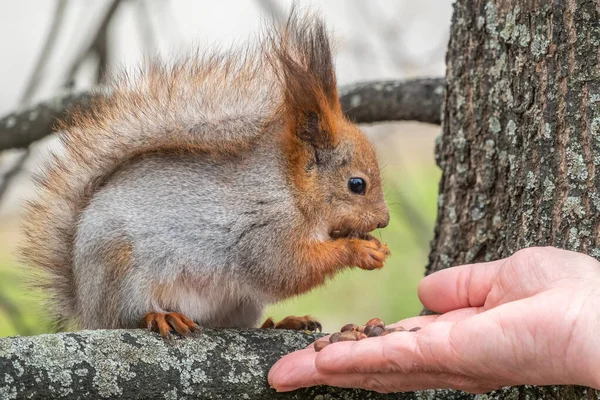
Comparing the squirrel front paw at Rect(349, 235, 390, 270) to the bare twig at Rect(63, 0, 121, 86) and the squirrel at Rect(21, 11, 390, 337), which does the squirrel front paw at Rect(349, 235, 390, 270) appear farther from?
the bare twig at Rect(63, 0, 121, 86)

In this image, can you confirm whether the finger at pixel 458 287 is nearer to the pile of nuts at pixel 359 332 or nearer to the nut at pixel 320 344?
the pile of nuts at pixel 359 332

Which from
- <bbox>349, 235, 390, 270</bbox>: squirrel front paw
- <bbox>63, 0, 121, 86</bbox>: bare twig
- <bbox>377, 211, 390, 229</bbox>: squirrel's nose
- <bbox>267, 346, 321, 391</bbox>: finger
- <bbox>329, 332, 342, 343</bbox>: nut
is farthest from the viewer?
<bbox>63, 0, 121, 86</bbox>: bare twig

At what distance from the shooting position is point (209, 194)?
1.70 m

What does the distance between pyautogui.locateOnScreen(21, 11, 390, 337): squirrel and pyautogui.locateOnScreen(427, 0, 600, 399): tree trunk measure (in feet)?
0.67

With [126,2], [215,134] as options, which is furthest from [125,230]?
[126,2]

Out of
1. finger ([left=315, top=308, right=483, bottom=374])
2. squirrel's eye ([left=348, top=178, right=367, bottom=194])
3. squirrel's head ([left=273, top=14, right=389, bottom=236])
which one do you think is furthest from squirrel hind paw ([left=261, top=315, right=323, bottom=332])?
finger ([left=315, top=308, right=483, bottom=374])

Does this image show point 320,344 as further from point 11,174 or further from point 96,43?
point 96,43

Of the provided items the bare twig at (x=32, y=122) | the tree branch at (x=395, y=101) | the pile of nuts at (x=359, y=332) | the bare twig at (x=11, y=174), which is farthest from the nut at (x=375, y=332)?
the bare twig at (x=11, y=174)

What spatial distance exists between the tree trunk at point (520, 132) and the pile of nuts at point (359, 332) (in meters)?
0.30

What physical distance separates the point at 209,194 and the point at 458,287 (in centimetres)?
54

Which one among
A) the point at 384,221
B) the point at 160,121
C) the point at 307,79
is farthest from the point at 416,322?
the point at 160,121

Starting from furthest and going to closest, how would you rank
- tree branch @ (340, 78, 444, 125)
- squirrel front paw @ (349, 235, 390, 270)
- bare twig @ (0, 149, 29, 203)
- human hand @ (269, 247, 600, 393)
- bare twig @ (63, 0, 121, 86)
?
bare twig @ (63, 0, 121, 86), bare twig @ (0, 149, 29, 203), tree branch @ (340, 78, 444, 125), squirrel front paw @ (349, 235, 390, 270), human hand @ (269, 247, 600, 393)

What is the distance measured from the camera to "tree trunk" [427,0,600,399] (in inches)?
61.0

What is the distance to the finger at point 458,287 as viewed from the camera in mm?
1537
